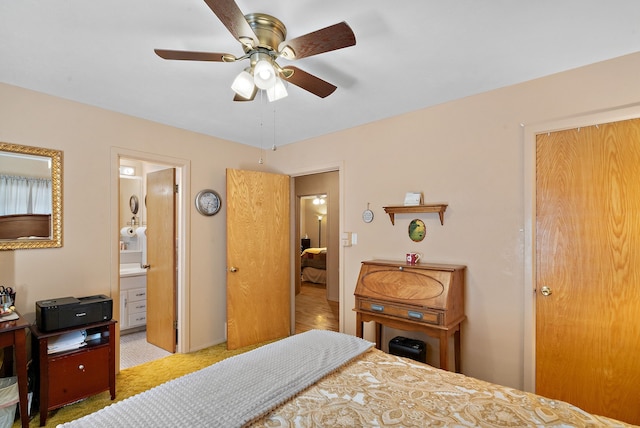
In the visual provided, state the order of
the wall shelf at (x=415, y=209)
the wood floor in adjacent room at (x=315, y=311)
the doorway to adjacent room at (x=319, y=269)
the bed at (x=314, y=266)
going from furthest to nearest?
the bed at (x=314, y=266)
the doorway to adjacent room at (x=319, y=269)
the wood floor in adjacent room at (x=315, y=311)
the wall shelf at (x=415, y=209)

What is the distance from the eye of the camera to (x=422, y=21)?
1.62m

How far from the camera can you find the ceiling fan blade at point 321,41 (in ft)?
4.33

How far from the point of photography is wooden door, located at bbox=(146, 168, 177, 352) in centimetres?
344

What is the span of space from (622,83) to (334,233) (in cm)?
444

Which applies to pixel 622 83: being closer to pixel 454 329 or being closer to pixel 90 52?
pixel 454 329

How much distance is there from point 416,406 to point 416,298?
1236mm

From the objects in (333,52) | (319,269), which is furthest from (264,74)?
(319,269)

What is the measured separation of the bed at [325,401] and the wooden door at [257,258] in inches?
79.2

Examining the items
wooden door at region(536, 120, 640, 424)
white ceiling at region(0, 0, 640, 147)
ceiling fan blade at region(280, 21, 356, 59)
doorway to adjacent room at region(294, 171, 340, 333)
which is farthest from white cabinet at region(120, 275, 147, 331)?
wooden door at region(536, 120, 640, 424)

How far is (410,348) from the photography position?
259 cm

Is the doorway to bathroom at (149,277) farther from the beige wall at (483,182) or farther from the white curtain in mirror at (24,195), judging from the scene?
the beige wall at (483,182)

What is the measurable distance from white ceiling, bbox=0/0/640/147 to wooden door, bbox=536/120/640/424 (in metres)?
0.59

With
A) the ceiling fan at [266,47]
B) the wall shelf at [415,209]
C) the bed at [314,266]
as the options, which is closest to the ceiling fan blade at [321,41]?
the ceiling fan at [266,47]

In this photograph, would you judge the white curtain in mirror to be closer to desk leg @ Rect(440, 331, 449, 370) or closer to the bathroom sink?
the bathroom sink
